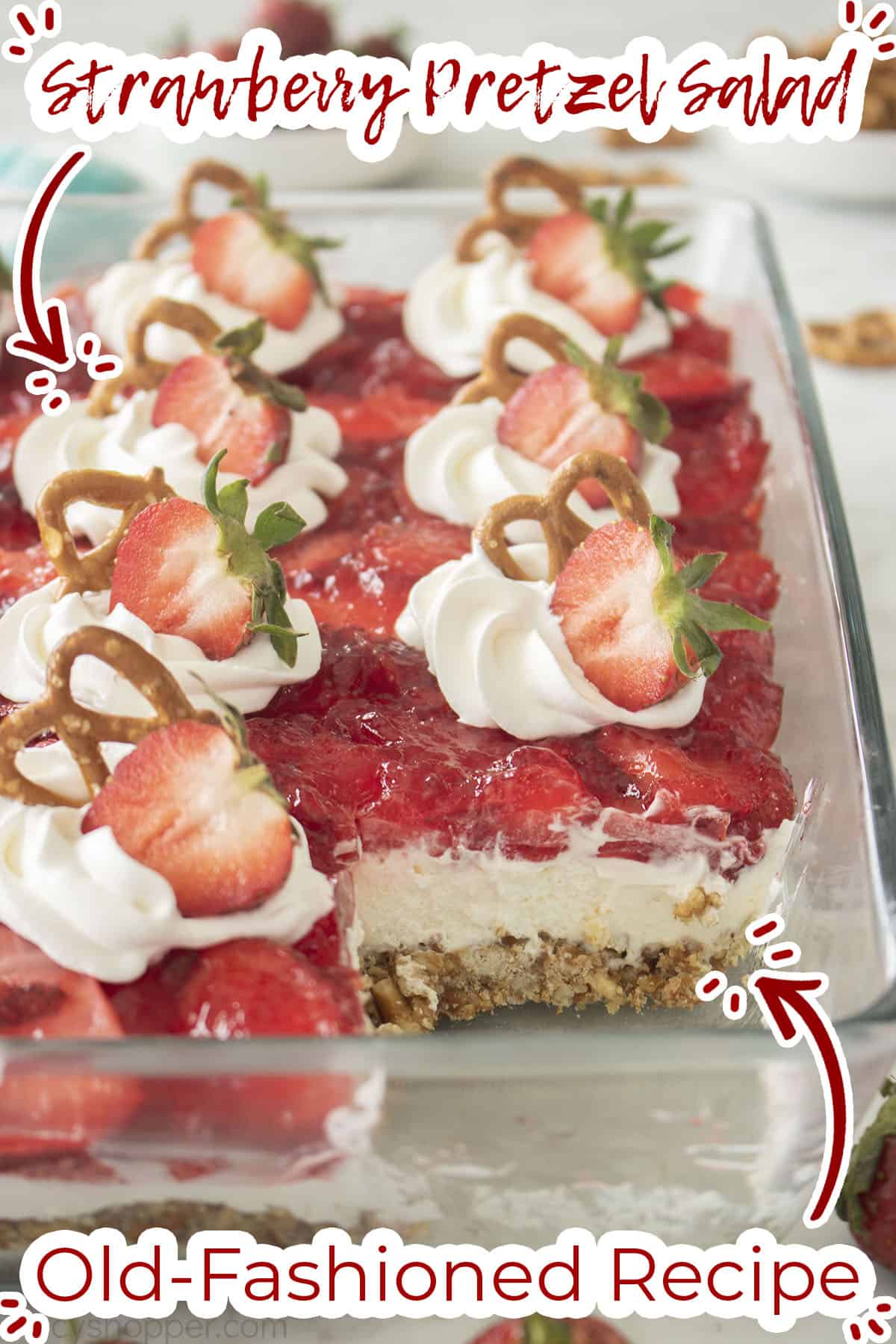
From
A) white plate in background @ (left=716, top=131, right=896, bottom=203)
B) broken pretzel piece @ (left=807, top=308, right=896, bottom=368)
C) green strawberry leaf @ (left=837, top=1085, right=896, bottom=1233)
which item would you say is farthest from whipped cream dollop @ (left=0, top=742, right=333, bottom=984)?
white plate in background @ (left=716, top=131, right=896, bottom=203)

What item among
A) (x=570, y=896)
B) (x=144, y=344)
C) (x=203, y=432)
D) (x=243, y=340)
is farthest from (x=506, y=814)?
(x=144, y=344)

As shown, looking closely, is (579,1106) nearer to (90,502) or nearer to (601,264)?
(90,502)

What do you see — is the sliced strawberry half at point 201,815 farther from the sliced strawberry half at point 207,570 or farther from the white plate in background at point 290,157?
the white plate in background at point 290,157

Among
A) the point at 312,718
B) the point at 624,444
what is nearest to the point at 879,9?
the point at 624,444

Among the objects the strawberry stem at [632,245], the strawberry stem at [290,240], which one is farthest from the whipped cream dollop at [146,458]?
the strawberry stem at [632,245]

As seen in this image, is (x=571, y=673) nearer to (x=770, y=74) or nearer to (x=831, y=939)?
(x=831, y=939)

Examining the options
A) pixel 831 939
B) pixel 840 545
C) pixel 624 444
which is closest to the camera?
pixel 831 939
